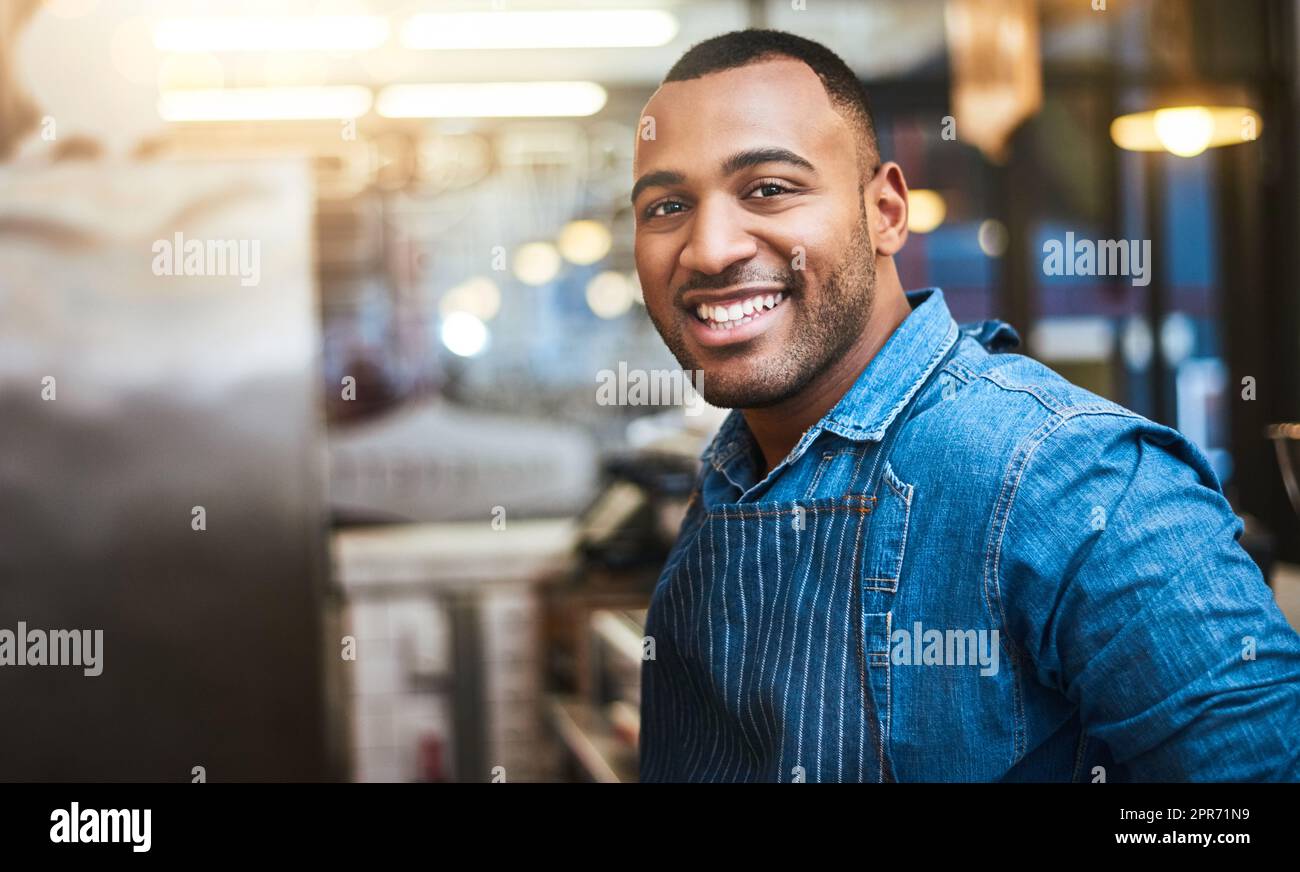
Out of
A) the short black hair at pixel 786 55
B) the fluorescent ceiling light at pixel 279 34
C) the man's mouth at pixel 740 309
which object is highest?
the fluorescent ceiling light at pixel 279 34

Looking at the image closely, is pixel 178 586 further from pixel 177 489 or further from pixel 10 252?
pixel 10 252

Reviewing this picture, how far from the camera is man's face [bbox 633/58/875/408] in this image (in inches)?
35.9

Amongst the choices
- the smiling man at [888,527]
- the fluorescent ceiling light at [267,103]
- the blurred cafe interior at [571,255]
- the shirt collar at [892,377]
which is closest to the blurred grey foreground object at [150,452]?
the blurred cafe interior at [571,255]

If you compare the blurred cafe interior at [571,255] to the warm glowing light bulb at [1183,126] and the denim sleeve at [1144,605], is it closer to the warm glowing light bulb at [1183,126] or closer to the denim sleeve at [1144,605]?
the warm glowing light bulb at [1183,126]

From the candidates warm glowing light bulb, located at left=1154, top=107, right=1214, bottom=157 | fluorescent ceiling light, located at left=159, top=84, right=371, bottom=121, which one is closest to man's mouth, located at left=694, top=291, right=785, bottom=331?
warm glowing light bulb, located at left=1154, top=107, right=1214, bottom=157

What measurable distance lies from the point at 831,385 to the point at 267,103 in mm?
3114

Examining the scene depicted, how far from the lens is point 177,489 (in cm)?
211

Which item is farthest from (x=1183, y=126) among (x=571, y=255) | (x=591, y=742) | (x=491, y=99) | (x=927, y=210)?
(x=591, y=742)

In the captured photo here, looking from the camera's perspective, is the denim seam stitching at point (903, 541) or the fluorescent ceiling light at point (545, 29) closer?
the denim seam stitching at point (903, 541)

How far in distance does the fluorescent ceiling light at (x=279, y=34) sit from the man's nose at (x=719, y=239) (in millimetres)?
3015

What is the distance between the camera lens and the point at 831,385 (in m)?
0.97

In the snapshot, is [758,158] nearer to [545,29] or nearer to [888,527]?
[888,527]

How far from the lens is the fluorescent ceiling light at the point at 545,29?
3.57m

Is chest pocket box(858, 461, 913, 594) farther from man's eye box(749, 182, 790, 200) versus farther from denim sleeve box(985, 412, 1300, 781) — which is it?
man's eye box(749, 182, 790, 200)
